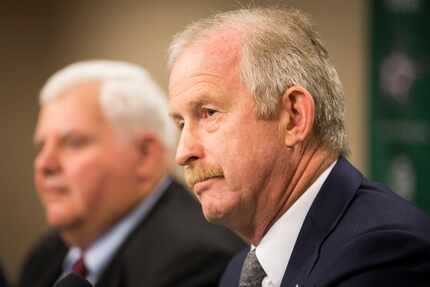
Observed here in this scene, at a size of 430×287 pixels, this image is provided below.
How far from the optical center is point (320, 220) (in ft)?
5.06

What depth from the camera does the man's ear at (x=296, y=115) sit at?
62.1 inches

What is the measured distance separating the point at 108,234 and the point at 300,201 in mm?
1296

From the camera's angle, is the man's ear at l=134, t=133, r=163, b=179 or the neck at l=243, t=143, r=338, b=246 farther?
the man's ear at l=134, t=133, r=163, b=179

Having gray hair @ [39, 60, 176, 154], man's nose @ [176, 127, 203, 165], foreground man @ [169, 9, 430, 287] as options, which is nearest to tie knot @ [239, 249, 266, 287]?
foreground man @ [169, 9, 430, 287]

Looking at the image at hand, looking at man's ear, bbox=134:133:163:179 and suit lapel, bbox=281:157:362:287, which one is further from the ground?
suit lapel, bbox=281:157:362:287

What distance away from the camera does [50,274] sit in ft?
9.85

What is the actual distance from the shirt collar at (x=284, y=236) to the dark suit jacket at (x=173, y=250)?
2.67ft

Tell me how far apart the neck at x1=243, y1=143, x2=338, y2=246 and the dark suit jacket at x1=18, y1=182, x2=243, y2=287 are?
0.83 meters

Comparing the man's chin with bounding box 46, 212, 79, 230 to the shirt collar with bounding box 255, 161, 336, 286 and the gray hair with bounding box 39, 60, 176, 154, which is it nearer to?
the gray hair with bounding box 39, 60, 176, 154

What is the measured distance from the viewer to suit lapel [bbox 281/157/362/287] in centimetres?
151

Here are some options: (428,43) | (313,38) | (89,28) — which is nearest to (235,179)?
(313,38)

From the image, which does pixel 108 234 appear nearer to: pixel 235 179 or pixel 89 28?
pixel 235 179

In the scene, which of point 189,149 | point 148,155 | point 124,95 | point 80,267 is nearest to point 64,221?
point 80,267

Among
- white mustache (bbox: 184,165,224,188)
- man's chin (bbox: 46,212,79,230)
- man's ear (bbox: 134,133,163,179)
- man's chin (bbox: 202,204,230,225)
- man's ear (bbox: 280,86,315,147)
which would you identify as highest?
man's ear (bbox: 280,86,315,147)
